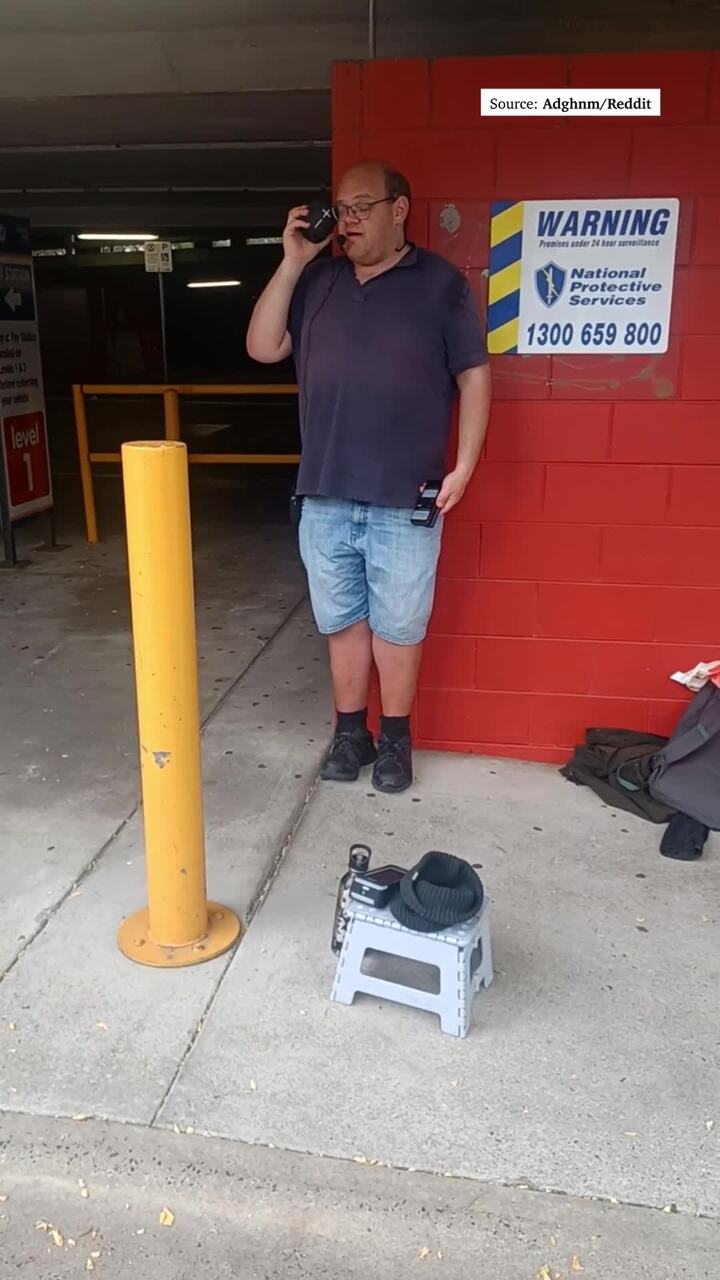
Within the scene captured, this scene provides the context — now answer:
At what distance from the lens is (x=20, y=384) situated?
6438mm

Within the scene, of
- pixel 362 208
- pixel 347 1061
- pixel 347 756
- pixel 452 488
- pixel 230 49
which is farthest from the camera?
pixel 230 49

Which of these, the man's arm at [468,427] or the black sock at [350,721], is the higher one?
the man's arm at [468,427]

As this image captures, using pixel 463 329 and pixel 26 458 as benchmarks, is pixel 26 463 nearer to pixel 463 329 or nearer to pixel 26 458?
pixel 26 458

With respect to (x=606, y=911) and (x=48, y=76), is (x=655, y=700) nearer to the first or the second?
(x=606, y=911)

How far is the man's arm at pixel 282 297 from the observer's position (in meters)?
2.99

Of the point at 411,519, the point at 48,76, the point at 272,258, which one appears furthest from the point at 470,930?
the point at 272,258

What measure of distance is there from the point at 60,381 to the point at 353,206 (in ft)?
64.6

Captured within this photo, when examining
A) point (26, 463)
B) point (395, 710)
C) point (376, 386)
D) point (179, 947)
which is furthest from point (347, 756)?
point (26, 463)

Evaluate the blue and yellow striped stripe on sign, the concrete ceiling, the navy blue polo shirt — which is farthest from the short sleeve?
the concrete ceiling

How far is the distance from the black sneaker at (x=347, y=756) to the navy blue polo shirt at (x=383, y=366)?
2.62ft

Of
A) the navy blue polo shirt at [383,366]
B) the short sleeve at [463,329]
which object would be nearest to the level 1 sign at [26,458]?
the navy blue polo shirt at [383,366]

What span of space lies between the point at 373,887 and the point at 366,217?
1.79m

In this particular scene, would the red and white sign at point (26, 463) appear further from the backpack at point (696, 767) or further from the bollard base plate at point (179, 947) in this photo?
the backpack at point (696, 767)

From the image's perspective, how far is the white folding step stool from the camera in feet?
7.20
